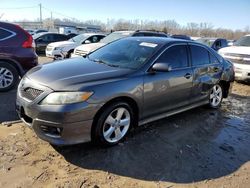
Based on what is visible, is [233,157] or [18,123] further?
[18,123]

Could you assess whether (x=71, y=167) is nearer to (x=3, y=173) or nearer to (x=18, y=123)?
(x=3, y=173)

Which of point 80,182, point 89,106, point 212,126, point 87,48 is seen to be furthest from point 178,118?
point 87,48

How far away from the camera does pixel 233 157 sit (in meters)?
4.36

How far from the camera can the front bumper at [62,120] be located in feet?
11.9

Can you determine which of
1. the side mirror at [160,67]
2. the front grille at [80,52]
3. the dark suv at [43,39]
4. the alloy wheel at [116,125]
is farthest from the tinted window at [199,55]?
the dark suv at [43,39]

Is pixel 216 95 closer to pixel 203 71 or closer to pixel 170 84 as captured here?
pixel 203 71

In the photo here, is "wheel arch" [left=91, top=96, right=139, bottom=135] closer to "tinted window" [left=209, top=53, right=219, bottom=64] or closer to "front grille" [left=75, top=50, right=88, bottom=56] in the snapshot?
"tinted window" [left=209, top=53, right=219, bottom=64]

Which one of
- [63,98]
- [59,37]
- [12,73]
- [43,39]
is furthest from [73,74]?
[59,37]

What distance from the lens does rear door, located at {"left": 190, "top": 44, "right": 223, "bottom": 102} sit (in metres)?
5.66

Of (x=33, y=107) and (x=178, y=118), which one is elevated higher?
(x=33, y=107)

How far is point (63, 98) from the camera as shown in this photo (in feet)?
12.1

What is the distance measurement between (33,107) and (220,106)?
4.80 meters

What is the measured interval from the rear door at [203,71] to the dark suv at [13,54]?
4036 millimetres

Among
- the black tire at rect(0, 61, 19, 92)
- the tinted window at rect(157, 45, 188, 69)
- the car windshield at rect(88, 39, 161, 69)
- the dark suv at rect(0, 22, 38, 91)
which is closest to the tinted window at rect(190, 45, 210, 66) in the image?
the tinted window at rect(157, 45, 188, 69)
